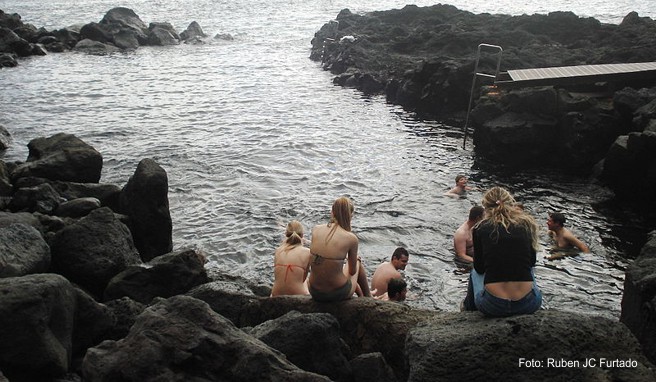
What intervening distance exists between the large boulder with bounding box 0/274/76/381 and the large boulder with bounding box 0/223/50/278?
197 centimetres

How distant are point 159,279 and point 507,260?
236 inches

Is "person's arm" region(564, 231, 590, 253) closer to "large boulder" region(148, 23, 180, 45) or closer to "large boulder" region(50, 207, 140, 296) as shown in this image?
"large boulder" region(50, 207, 140, 296)

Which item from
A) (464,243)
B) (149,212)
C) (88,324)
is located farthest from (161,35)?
(88,324)

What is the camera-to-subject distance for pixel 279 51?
51.9m

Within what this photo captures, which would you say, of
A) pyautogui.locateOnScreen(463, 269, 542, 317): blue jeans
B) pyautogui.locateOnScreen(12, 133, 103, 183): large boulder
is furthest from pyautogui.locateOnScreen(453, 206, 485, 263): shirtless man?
pyautogui.locateOnScreen(12, 133, 103, 183): large boulder

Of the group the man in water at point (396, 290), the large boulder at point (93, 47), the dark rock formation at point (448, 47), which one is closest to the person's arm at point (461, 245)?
the man in water at point (396, 290)

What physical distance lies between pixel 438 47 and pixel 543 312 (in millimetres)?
32152

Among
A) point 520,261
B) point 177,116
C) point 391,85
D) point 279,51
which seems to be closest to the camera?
point 520,261

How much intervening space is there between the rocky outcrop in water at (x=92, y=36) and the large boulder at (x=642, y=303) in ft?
139

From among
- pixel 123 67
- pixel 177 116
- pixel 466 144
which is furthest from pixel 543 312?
pixel 123 67

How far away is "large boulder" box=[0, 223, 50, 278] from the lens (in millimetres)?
8920

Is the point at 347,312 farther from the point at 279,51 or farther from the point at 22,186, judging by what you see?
the point at 279,51

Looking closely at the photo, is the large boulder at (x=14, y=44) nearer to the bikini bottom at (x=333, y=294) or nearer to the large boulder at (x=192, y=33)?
the large boulder at (x=192, y=33)

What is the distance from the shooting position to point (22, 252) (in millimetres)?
9469
